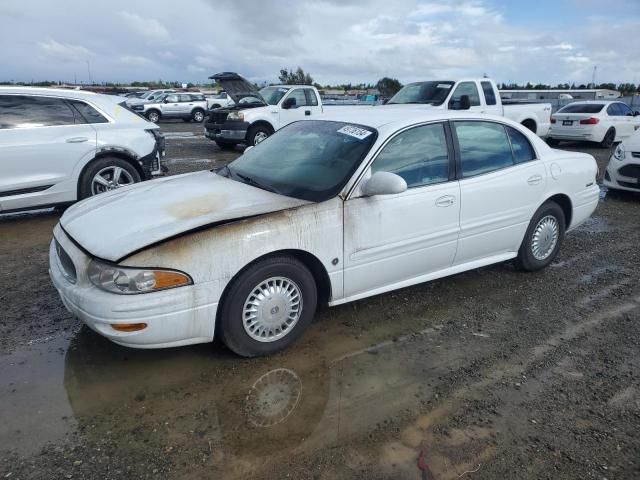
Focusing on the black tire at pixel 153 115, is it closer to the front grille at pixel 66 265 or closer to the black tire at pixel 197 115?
the black tire at pixel 197 115

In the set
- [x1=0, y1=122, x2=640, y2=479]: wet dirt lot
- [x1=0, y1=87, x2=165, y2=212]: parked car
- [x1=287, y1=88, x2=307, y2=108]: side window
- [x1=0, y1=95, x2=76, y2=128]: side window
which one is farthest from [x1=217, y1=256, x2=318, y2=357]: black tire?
[x1=287, y1=88, x2=307, y2=108]: side window

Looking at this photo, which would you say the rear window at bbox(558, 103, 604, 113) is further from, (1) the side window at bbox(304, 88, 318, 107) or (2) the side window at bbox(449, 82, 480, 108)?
(1) the side window at bbox(304, 88, 318, 107)

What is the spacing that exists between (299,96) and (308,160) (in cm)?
1020

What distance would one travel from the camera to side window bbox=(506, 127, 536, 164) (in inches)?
171

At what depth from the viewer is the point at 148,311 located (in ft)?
8.93

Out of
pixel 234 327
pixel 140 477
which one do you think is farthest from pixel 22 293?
pixel 140 477

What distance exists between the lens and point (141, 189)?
374cm

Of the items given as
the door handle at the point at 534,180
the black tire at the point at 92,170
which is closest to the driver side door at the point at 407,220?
the door handle at the point at 534,180

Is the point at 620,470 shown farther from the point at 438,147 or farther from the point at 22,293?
the point at 22,293

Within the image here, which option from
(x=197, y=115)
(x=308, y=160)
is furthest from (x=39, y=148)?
(x=197, y=115)

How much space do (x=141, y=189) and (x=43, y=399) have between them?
162cm

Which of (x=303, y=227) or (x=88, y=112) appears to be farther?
(x=88, y=112)

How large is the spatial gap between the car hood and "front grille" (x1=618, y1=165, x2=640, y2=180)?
6.91 meters

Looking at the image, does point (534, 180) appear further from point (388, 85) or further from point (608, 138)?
point (388, 85)
